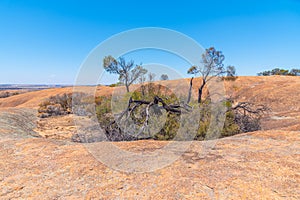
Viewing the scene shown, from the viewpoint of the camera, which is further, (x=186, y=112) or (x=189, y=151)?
(x=186, y=112)

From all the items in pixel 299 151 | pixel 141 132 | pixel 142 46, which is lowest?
pixel 141 132

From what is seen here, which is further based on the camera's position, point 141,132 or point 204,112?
point 204,112

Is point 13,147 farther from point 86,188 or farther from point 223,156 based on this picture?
point 223,156

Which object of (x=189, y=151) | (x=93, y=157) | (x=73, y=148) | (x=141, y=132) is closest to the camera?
(x=93, y=157)

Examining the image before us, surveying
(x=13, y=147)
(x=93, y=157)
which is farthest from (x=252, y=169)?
(x=13, y=147)

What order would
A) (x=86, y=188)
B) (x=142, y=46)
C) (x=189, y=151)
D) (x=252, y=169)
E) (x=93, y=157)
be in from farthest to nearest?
(x=142, y=46) → (x=189, y=151) → (x=93, y=157) → (x=252, y=169) → (x=86, y=188)

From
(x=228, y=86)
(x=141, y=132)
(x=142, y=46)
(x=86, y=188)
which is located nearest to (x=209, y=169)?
(x=86, y=188)

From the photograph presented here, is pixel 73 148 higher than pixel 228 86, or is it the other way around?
pixel 228 86

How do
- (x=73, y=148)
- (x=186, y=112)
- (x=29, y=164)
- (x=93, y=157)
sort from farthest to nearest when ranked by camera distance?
1. (x=186, y=112)
2. (x=73, y=148)
3. (x=93, y=157)
4. (x=29, y=164)

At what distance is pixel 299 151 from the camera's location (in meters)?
2.81

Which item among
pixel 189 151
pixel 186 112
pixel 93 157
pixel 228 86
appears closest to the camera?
pixel 93 157

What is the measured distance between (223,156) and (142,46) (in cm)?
267

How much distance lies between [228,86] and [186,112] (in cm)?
2260

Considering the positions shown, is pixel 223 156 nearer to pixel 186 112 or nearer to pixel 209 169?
pixel 209 169
